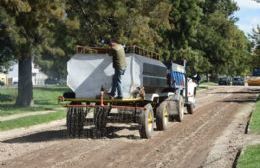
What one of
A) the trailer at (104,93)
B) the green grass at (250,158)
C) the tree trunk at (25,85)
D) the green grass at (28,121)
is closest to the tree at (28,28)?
the tree trunk at (25,85)

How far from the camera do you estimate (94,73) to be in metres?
18.2

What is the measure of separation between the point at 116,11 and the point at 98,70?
15.5m

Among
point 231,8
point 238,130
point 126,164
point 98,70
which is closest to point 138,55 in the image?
point 98,70

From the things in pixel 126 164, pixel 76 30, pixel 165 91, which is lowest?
pixel 126 164

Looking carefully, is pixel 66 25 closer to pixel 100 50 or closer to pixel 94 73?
pixel 100 50

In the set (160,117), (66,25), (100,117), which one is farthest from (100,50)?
(66,25)

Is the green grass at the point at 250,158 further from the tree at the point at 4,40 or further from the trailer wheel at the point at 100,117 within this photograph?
the tree at the point at 4,40

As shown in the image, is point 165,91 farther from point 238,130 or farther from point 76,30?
point 76,30

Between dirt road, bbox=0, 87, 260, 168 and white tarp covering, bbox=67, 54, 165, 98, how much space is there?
154 cm

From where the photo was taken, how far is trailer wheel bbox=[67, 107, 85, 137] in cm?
1780

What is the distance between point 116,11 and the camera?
33.2m

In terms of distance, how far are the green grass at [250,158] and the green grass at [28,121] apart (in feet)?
34.6

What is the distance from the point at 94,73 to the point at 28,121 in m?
6.49

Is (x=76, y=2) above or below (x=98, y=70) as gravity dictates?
above
